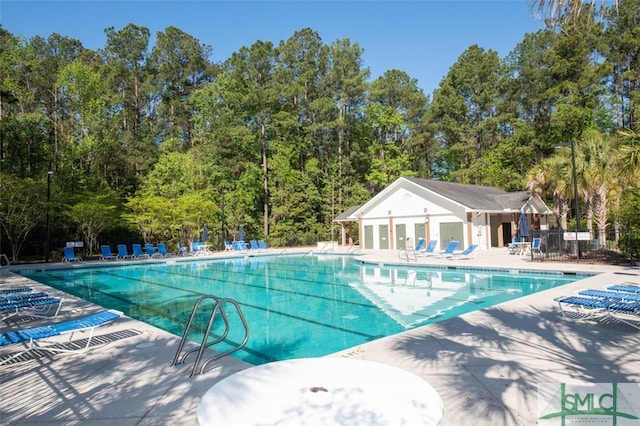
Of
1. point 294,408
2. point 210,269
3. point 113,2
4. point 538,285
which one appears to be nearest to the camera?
point 294,408

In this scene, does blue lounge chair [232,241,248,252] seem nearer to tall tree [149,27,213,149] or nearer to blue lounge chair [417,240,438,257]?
blue lounge chair [417,240,438,257]

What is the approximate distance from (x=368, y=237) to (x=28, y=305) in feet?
75.6

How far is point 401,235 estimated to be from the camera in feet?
90.1

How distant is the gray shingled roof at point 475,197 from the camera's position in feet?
81.5

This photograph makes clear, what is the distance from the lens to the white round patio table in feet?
11.1

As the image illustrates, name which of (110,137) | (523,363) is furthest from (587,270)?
(110,137)

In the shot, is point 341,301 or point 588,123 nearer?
point 341,301

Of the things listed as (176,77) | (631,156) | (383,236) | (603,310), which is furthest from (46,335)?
(176,77)

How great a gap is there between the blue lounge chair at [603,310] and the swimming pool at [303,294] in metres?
2.48

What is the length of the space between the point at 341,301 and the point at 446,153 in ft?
116

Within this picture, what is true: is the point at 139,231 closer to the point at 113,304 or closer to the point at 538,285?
the point at 113,304

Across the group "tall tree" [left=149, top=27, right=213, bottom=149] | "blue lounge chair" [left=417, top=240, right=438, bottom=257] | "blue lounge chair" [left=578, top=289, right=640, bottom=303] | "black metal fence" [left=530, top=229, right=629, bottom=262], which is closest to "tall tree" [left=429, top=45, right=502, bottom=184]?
"blue lounge chair" [left=417, top=240, right=438, bottom=257]

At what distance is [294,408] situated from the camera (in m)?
3.56

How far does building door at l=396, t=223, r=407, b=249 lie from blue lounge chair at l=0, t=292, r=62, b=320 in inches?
843
